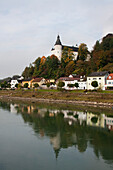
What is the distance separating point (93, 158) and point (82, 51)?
212 ft

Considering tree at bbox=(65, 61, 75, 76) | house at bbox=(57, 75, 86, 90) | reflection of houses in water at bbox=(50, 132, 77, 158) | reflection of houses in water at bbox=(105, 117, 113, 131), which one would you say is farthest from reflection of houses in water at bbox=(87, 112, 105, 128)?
tree at bbox=(65, 61, 75, 76)

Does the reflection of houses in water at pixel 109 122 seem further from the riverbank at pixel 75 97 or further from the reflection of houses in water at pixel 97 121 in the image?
the riverbank at pixel 75 97

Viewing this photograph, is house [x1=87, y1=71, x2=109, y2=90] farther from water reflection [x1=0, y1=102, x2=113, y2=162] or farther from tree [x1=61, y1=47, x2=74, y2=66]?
tree [x1=61, y1=47, x2=74, y2=66]

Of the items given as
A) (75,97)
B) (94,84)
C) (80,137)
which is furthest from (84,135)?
(94,84)

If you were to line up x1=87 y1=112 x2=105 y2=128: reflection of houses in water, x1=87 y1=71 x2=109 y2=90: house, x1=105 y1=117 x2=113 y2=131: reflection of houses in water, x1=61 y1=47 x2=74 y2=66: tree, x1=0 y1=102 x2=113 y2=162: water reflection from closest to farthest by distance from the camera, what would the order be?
x1=0 y1=102 x2=113 y2=162: water reflection, x1=105 y1=117 x2=113 y2=131: reflection of houses in water, x1=87 y1=112 x2=105 y2=128: reflection of houses in water, x1=87 y1=71 x2=109 y2=90: house, x1=61 y1=47 x2=74 y2=66: tree

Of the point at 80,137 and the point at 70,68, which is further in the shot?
the point at 70,68

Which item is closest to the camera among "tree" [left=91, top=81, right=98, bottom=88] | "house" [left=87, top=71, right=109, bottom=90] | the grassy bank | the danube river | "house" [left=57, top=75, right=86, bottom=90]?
the danube river

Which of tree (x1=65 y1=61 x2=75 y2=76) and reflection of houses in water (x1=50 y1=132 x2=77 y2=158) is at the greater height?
tree (x1=65 y1=61 x2=75 y2=76)

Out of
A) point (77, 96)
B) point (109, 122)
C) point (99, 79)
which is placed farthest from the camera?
point (99, 79)

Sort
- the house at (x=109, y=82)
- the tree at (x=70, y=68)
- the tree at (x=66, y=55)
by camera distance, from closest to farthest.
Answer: the house at (x=109, y=82) < the tree at (x=70, y=68) < the tree at (x=66, y=55)

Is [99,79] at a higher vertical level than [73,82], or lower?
higher

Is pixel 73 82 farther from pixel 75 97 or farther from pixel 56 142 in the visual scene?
pixel 56 142

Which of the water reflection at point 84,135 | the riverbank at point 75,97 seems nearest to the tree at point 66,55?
the riverbank at point 75,97

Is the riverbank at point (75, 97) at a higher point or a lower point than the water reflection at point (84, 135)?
higher
